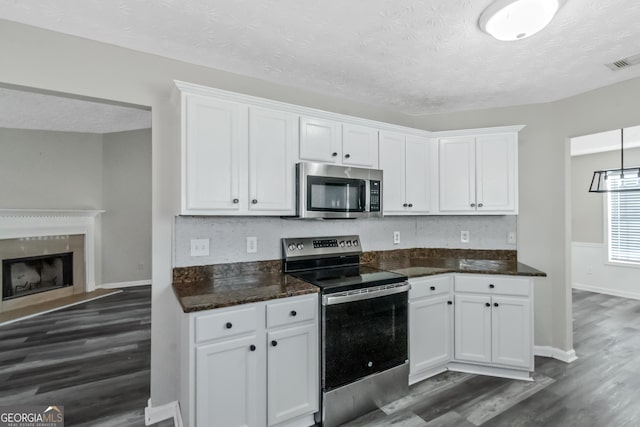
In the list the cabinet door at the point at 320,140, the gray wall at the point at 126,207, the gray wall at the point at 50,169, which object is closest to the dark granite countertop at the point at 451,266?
the cabinet door at the point at 320,140

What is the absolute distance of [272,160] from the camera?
2.31 m

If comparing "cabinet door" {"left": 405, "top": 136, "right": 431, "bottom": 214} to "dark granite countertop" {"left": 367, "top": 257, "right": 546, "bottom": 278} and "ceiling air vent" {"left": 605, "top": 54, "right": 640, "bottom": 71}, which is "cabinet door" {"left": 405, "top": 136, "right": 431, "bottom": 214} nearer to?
"dark granite countertop" {"left": 367, "top": 257, "right": 546, "bottom": 278}

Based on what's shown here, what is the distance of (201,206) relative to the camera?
6.71 feet

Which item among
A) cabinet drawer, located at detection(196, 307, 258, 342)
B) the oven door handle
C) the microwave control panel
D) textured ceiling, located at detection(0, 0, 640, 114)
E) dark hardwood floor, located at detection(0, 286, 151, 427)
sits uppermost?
textured ceiling, located at detection(0, 0, 640, 114)

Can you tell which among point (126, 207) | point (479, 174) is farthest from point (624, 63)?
point (126, 207)

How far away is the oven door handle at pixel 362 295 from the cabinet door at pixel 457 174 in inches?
47.5

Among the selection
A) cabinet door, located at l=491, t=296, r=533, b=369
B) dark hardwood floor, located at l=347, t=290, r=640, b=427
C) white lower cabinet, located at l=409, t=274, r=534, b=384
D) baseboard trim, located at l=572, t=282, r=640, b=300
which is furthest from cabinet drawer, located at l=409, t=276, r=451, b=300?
baseboard trim, located at l=572, t=282, r=640, b=300

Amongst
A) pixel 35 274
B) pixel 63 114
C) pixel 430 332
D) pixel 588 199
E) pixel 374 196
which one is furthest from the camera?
pixel 588 199

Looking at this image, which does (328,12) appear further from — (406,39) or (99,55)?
(99,55)

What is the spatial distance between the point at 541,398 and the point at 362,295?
1.69 m

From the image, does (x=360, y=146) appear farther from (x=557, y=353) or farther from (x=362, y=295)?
(x=557, y=353)

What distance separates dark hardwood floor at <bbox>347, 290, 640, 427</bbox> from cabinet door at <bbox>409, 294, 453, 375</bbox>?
19cm

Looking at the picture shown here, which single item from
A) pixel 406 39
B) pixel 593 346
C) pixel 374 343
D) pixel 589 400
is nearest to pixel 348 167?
pixel 406 39

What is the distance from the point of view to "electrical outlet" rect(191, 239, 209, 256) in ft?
7.62
